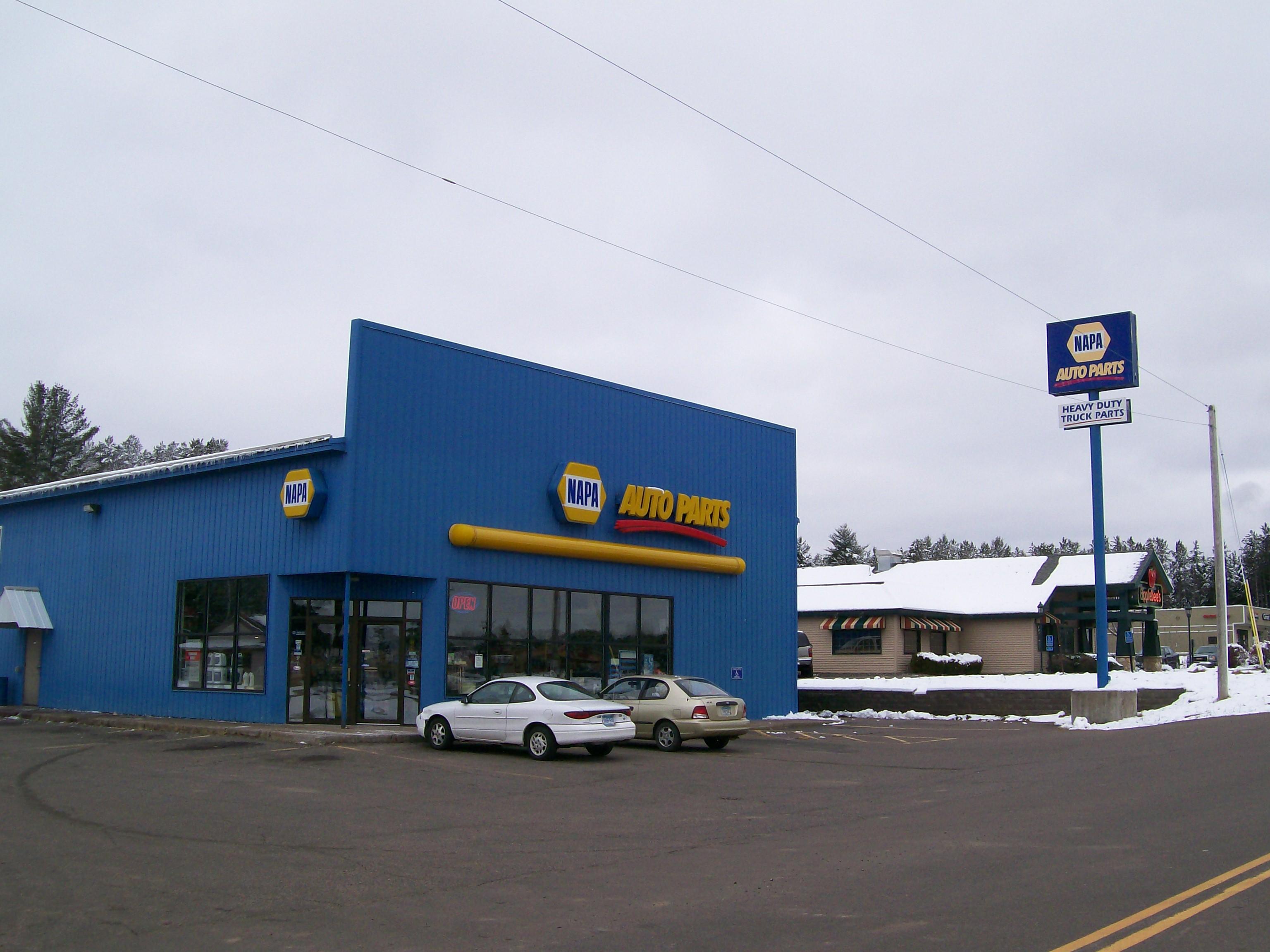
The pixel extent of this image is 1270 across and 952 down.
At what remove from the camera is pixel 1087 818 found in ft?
40.8

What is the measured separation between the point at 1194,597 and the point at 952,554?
39.0 meters

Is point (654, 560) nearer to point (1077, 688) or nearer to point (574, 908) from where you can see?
point (1077, 688)

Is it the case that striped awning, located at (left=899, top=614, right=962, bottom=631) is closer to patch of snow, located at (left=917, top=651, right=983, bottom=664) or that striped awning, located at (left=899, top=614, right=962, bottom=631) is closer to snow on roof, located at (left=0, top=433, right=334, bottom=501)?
patch of snow, located at (left=917, top=651, right=983, bottom=664)

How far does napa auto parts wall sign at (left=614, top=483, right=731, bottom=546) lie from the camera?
95.8 ft

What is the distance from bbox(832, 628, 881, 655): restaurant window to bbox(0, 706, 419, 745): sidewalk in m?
31.4

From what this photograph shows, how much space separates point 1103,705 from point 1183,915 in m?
25.3

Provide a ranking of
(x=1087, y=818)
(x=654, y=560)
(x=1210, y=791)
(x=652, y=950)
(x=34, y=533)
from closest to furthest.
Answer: (x=652, y=950) → (x=1087, y=818) → (x=1210, y=791) → (x=654, y=560) → (x=34, y=533)

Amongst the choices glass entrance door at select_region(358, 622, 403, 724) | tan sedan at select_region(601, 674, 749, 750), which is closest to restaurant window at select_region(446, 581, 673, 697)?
glass entrance door at select_region(358, 622, 403, 724)

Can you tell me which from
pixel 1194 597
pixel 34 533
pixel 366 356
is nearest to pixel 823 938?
pixel 366 356

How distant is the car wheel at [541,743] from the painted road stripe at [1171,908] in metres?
12.1

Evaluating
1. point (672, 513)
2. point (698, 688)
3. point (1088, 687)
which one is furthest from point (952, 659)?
point (698, 688)

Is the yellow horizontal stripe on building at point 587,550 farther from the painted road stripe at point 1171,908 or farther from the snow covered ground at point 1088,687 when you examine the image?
the painted road stripe at point 1171,908

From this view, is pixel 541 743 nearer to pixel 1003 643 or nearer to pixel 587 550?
pixel 587 550

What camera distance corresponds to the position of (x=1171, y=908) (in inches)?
305
